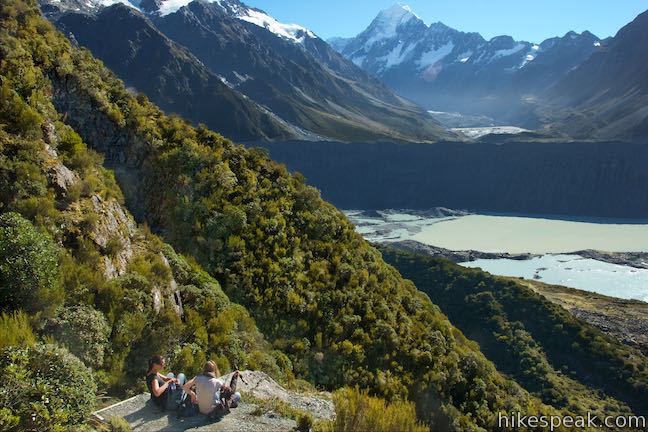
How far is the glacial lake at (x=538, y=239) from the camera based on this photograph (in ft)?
302

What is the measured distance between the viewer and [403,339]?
20688 millimetres

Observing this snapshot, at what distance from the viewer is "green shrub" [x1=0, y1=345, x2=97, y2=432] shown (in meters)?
7.48

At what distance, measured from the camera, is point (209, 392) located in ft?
34.2

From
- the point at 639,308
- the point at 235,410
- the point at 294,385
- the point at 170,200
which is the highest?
the point at 170,200

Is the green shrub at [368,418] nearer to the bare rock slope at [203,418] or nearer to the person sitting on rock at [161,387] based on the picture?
the bare rock slope at [203,418]

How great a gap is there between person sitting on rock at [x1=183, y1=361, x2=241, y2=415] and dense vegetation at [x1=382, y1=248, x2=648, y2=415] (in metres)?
35.9

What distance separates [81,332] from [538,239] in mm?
129998

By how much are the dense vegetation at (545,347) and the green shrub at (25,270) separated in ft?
128

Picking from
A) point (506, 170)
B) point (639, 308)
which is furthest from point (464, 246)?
point (506, 170)

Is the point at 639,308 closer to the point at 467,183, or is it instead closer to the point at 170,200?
the point at 170,200

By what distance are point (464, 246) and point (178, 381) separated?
113 m

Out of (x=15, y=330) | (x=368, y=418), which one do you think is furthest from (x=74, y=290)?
(x=368, y=418)

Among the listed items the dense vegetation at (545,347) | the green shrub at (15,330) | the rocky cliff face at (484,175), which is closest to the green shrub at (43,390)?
the green shrub at (15,330)

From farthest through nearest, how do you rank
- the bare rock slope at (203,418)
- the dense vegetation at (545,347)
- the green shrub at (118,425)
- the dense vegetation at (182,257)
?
the dense vegetation at (545,347)
the dense vegetation at (182,257)
the bare rock slope at (203,418)
the green shrub at (118,425)
